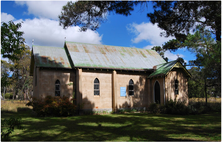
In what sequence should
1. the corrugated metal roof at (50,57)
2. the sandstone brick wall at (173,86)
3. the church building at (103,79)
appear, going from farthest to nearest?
1. the sandstone brick wall at (173,86)
2. the corrugated metal roof at (50,57)
3. the church building at (103,79)

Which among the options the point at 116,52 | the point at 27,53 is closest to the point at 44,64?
the point at 116,52

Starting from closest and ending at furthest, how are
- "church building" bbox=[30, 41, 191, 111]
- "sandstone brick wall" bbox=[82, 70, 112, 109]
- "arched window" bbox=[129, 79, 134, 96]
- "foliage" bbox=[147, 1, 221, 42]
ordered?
"foliage" bbox=[147, 1, 221, 42] → "church building" bbox=[30, 41, 191, 111] → "sandstone brick wall" bbox=[82, 70, 112, 109] → "arched window" bbox=[129, 79, 134, 96]

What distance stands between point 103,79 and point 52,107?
630 cm

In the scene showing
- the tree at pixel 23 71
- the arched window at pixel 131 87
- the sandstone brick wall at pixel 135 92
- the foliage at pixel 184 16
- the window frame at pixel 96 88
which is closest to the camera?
the foliage at pixel 184 16

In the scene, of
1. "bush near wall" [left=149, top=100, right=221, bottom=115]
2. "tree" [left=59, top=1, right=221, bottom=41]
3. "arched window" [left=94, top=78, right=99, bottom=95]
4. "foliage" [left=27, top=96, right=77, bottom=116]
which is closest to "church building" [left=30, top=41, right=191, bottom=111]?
"arched window" [left=94, top=78, right=99, bottom=95]

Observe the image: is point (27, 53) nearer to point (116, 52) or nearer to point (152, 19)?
point (116, 52)

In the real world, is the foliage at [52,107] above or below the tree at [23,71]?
below

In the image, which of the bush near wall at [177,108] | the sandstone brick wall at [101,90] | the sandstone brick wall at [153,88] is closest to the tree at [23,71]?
the sandstone brick wall at [101,90]

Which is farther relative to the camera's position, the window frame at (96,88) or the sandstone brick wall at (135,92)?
the sandstone brick wall at (135,92)

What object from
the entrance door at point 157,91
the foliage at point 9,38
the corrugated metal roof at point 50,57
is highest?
the corrugated metal roof at point 50,57

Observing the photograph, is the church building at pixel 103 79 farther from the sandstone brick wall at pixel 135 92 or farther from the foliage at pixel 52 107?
the foliage at pixel 52 107

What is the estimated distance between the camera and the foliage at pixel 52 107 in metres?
16.3

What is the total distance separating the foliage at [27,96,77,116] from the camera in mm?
16297

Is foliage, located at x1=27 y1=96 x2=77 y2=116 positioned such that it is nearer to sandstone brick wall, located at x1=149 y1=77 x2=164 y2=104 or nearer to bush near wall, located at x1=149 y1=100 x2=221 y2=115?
bush near wall, located at x1=149 y1=100 x2=221 y2=115
